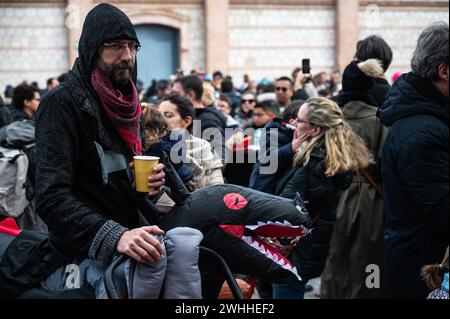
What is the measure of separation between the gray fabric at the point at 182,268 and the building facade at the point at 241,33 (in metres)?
18.6

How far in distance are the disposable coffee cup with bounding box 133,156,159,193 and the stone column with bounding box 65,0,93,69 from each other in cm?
1178

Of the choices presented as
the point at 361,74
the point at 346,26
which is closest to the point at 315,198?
the point at 361,74

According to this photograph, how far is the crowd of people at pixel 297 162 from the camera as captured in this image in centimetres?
287

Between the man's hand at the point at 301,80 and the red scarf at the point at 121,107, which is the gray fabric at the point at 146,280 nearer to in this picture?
the red scarf at the point at 121,107

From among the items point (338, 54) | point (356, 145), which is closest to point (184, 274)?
point (356, 145)

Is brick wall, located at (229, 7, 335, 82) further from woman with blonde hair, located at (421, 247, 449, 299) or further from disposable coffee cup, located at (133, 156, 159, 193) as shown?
disposable coffee cup, located at (133, 156, 159, 193)

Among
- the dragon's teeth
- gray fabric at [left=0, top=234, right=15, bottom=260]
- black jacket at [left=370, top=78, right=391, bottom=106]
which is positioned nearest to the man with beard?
gray fabric at [left=0, top=234, right=15, bottom=260]

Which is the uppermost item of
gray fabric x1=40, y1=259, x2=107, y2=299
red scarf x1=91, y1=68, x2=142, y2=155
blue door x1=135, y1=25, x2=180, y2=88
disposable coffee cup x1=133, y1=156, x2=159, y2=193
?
blue door x1=135, y1=25, x2=180, y2=88

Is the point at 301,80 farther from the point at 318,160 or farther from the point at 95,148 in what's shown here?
the point at 95,148

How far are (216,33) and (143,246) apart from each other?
19.4m

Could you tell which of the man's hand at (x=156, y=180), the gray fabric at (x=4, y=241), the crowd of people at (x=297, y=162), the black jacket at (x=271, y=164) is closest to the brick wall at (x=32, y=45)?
the crowd of people at (x=297, y=162)

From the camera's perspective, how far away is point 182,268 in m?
2.68

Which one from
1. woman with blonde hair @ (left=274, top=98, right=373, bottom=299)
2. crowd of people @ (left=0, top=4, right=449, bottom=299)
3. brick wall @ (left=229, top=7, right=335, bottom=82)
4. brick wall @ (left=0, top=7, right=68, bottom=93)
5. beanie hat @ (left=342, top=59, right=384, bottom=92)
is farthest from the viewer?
brick wall @ (left=229, top=7, right=335, bottom=82)

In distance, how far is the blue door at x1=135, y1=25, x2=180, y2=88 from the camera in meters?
21.8
